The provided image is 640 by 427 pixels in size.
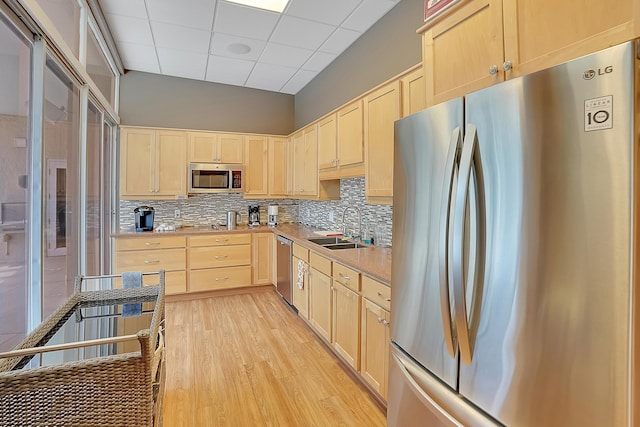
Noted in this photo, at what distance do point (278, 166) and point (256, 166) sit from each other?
33 centimetres

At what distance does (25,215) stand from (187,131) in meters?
2.88

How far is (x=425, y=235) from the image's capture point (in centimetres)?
125

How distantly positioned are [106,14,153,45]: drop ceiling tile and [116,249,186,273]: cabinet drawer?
2383 millimetres

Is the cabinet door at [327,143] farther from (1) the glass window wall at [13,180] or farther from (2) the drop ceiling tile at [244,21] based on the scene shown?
(1) the glass window wall at [13,180]

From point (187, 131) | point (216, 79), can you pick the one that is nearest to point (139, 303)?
point (187, 131)

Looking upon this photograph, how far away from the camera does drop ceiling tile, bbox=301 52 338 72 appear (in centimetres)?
375

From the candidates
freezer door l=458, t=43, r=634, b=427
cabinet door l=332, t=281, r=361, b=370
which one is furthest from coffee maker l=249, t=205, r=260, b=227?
freezer door l=458, t=43, r=634, b=427

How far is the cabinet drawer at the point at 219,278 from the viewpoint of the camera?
13.5 feet

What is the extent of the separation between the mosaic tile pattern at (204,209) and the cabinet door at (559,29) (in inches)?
164

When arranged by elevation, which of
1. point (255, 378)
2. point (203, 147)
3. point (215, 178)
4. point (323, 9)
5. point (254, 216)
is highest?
point (323, 9)

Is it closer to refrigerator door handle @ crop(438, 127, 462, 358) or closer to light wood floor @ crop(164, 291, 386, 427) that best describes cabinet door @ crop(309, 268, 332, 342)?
light wood floor @ crop(164, 291, 386, 427)

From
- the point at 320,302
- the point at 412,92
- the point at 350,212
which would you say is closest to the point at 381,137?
the point at 412,92

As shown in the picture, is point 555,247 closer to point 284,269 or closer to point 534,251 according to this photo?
point 534,251

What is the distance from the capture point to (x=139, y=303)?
1.64 metres
